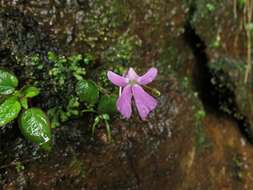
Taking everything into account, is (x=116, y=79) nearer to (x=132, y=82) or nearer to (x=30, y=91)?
(x=132, y=82)

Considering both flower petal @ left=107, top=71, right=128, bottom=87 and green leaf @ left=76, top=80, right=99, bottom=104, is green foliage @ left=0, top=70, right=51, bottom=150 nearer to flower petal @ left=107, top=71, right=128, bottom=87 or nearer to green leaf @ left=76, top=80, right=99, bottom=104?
green leaf @ left=76, top=80, right=99, bottom=104

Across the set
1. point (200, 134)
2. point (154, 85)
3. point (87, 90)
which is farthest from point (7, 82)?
point (200, 134)

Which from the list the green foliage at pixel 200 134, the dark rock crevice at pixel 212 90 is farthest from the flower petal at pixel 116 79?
the dark rock crevice at pixel 212 90

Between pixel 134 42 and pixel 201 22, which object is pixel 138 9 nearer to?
pixel 134 42

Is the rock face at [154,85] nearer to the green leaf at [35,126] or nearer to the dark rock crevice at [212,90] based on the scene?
the dark rock crevice at [212,90]

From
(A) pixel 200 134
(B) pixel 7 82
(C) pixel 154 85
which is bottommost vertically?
(A) pixel 200 134

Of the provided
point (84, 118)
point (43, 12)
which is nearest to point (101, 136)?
point (84, 118)

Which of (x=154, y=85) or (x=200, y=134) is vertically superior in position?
(x=154, y=85)
